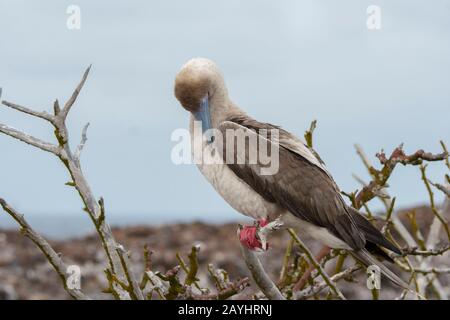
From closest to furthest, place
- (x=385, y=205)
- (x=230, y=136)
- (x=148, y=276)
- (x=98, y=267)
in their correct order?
(x=148, y=276), (x=230, y=136), (x=385, y=205), (x=98, y=267)

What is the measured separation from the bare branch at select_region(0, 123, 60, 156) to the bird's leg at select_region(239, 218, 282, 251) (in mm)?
1032

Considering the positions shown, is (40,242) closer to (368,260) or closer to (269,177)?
(269,177)

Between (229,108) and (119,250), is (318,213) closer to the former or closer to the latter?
(229,108)

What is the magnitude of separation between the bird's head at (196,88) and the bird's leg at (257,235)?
588 millimetres

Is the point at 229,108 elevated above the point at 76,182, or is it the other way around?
the point at 229,108

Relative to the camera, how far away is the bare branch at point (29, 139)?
385 cm

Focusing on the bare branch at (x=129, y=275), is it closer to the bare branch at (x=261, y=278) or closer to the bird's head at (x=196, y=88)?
the bare branch at (x=261, y=278)

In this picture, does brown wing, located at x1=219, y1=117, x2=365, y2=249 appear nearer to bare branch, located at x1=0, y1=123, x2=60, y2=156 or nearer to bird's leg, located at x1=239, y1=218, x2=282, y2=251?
bird's leg, located at x1=239, y1=218, x2=282, y2=251

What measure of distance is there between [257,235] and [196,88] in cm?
86

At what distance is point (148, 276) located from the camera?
13.1 feet

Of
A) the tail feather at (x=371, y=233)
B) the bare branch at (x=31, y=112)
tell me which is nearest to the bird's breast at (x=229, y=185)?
the tail feather at (x=371, y=233)

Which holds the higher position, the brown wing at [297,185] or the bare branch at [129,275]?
the brown wing at [297,185]
